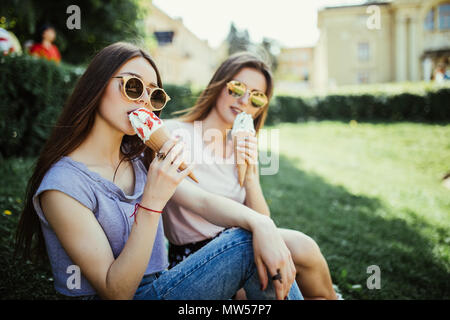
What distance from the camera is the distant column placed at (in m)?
31.2

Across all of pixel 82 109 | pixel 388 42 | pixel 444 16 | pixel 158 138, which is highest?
pixel 444 16

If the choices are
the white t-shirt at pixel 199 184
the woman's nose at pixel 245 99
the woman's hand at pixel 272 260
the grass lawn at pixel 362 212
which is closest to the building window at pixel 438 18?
the grass lawn at pixel 362 212

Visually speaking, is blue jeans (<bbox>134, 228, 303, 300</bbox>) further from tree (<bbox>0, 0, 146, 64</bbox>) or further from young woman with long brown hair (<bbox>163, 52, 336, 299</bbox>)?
tree (<bbox>0, 0, 146, 64</bbox>)

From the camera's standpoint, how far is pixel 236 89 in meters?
2.60

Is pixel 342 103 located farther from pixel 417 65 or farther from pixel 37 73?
pixel 417 65

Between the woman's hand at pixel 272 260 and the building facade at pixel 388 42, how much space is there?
31.2 m

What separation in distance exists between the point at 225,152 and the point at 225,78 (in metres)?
0.65

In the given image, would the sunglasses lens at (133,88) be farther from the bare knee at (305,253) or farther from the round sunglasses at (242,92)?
the bare knee at (305,253)

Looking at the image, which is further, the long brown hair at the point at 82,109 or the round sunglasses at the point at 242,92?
the round sunglasses at the point at 242,92

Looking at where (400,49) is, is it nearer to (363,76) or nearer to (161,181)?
Result: (363,76)

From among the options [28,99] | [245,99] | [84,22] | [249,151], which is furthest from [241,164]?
[84,22]

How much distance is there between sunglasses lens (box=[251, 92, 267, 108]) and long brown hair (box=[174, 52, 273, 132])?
16cm

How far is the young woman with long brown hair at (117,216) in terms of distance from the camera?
55.7 inches
